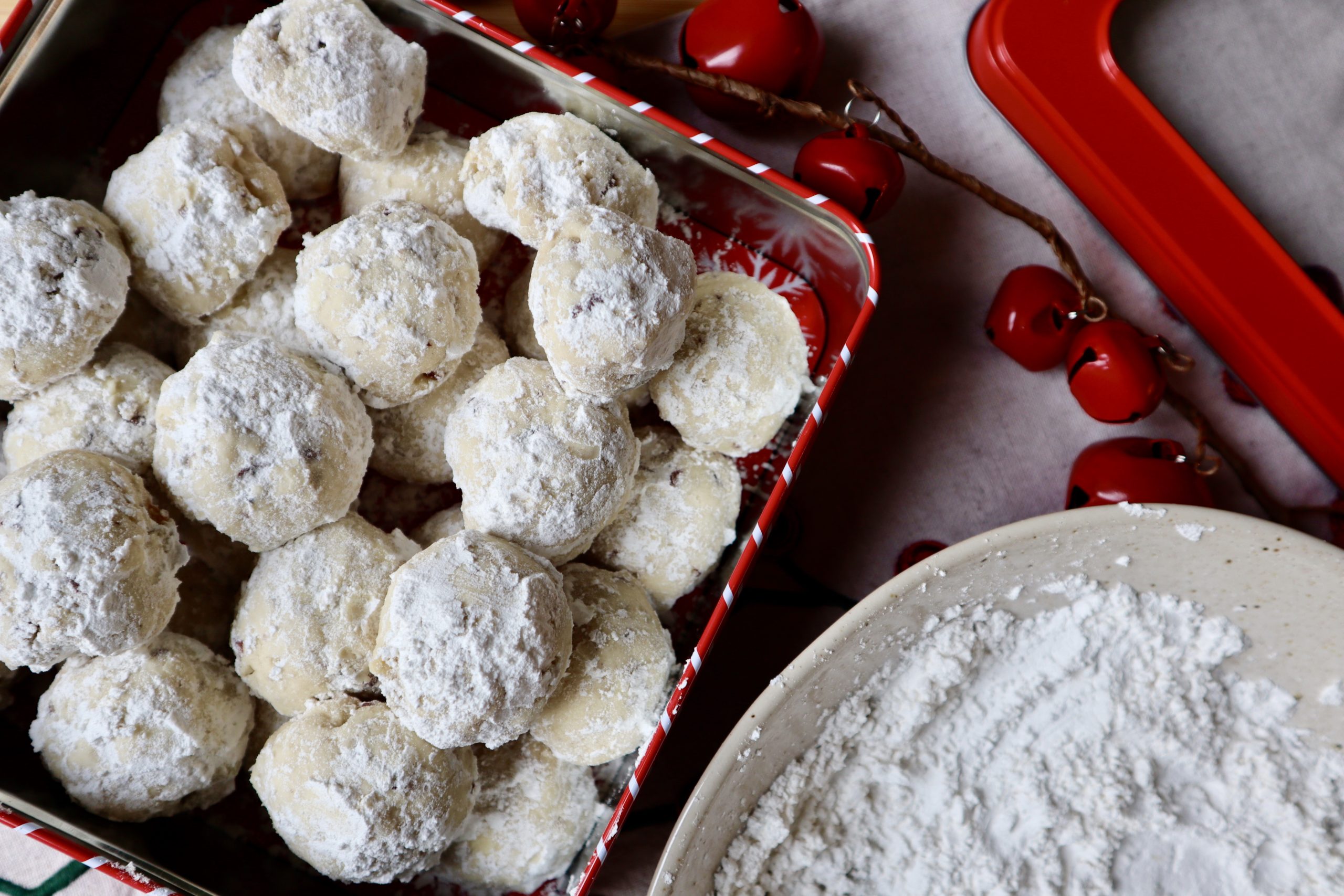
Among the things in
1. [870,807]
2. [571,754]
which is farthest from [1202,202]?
[571,754]

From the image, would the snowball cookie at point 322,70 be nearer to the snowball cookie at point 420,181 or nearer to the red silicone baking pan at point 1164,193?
the snowball cookie at point 420,181

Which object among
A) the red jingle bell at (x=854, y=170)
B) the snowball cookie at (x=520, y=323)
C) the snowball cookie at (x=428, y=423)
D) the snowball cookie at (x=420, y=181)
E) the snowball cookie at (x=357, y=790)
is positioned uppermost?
the red jingle bell at (x=854, y=170)

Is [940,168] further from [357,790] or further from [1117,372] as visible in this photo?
[357,790]

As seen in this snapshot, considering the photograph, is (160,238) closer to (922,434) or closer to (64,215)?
(64,215)

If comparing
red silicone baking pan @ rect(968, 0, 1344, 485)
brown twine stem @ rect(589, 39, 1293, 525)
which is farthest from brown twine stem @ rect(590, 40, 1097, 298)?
red silicone baking pan @ rect(968, 0, 1344, 485)

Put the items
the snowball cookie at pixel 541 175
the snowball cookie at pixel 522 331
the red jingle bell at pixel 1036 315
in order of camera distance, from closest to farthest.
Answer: the snowball cookie at pixel 541 175
the snowball cookie at pixel 522 331
the red jingle bell at pixel 1036 315

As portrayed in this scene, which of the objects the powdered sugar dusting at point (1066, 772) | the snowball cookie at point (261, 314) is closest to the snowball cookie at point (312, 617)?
the snowball cookie at point (261, 314)

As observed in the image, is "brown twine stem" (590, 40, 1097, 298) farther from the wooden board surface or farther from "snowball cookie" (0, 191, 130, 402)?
"snowball cookie" (0, 191, 130, 402)
